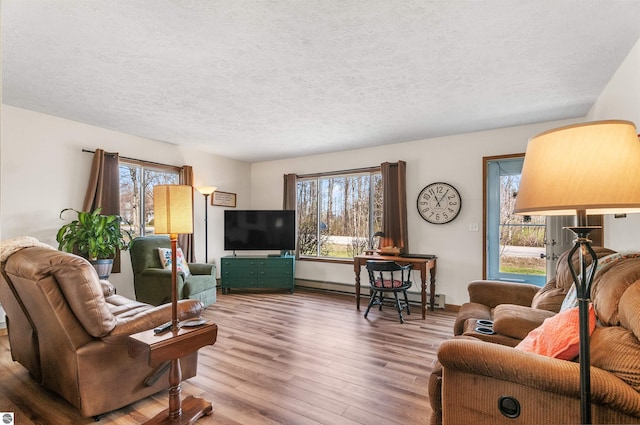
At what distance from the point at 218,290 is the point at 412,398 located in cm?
420

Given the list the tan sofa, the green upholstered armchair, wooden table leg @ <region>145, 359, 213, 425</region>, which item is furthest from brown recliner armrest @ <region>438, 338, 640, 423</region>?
the green upholstered armchair

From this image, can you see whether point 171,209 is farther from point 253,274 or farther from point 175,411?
point 253,274

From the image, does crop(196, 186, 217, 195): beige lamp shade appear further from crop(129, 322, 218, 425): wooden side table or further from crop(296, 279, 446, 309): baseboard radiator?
crop(129, 322, 218, 425): wooden side table

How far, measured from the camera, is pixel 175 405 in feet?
6.23

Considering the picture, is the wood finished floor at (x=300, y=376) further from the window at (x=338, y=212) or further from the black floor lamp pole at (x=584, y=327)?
the window at (x=338, y=212)

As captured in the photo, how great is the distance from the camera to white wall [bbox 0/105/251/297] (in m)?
3.47

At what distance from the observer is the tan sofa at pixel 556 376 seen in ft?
3.87

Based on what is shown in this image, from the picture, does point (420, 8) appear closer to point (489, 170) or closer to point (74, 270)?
point (74, 270)

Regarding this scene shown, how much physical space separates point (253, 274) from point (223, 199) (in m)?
1.58

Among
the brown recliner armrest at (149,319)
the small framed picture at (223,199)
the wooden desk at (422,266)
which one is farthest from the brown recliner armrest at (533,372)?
the small framed picture at (223,199)

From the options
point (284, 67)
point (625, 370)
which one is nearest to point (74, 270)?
point (284, 67)

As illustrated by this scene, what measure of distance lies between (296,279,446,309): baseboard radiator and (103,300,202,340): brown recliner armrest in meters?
3.38

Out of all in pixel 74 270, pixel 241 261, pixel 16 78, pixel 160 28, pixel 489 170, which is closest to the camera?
pixel 74 270

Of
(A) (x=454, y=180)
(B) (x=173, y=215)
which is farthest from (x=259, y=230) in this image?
(B) (x=173, y=215)
